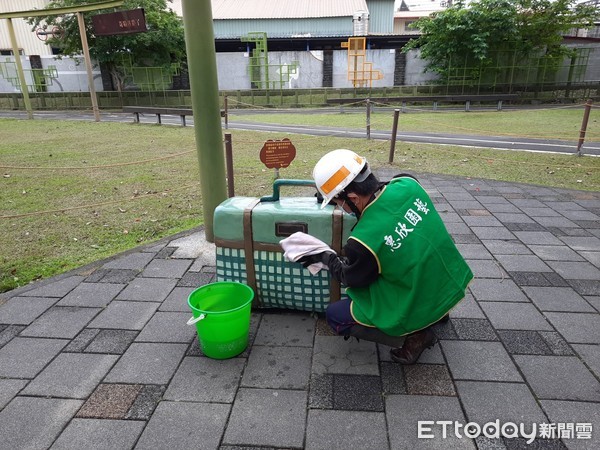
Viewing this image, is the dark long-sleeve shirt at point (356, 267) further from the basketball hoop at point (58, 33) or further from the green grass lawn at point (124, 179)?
the basketball hoop at point (58, 33)

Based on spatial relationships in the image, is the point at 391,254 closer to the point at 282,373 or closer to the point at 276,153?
the point at 282,373

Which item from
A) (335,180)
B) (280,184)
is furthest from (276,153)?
(335,180)

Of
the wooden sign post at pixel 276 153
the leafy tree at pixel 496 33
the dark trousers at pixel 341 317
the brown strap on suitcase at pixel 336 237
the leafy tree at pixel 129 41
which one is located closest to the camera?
the dark trousers at pixel 341 317

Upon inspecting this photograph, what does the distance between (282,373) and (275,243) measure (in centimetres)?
82

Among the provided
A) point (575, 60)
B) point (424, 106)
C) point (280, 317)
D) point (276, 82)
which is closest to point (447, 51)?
point (424, 106)

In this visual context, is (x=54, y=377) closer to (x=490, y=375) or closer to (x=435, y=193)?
(x=490, y=375)

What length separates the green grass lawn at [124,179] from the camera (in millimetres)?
4520

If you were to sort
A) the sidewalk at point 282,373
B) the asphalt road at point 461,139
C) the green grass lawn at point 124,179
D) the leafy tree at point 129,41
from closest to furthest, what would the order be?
the sidewalk at point 282,373 → the green grass lawn at point 124,179 → the asphalt road at point 461,139 → the leafy tree at point 129,41

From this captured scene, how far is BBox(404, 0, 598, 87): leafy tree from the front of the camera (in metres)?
21.5

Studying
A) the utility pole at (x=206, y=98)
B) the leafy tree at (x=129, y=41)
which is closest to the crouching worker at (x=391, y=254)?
the utility pole at (x=206, y=98)

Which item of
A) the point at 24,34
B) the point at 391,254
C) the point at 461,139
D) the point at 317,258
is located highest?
the point at 24,34

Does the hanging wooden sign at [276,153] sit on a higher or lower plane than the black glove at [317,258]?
higher

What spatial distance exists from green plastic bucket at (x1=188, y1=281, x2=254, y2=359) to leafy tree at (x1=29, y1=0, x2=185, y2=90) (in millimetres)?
24083

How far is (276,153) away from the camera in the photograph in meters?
4.38
